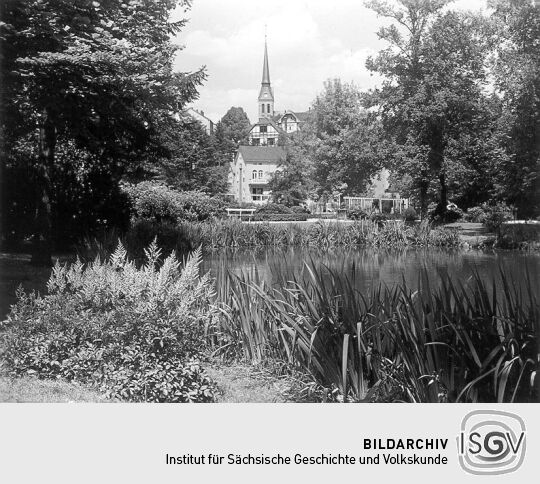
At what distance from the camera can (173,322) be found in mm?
3621

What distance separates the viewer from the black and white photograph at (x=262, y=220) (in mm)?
3500

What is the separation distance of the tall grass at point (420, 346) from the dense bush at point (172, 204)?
1123 cm

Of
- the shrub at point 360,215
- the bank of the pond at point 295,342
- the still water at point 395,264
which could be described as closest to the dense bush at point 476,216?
the shrub at point 360,215

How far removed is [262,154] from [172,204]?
4846mm

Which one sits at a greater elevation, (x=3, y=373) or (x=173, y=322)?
(x=173, y=322)

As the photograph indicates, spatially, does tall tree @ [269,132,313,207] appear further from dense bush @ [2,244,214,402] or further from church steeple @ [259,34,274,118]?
dense bush @ [2,244,214,402]

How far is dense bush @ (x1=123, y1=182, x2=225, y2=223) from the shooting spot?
48.6 feet

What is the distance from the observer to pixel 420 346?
130 inches

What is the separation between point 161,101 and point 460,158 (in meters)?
7.43

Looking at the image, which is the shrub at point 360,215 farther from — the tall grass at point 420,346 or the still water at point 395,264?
the tall grass at point 420,346

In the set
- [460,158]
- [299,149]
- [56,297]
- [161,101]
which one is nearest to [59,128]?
[161,101]

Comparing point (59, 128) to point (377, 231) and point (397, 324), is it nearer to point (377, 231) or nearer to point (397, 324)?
point (397, 324)
